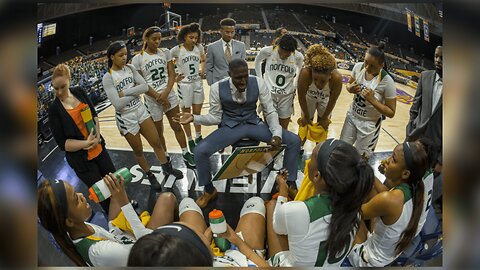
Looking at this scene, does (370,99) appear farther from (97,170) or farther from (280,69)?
(97,170)

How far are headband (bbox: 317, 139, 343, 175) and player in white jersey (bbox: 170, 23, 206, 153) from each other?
180cm

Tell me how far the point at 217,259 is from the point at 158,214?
532mm

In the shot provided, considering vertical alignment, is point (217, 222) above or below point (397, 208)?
below

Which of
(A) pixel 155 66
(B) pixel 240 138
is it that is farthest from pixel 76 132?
(B) pixel 240 138

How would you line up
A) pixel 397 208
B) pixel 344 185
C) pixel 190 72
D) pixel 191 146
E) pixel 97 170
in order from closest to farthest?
pixel 344 185
pixel 397 208
pixel 97 170
pixel 190 72
pixel 191 146

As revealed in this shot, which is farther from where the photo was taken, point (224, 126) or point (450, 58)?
point (224, 126)

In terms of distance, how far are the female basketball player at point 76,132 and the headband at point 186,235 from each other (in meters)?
1.35

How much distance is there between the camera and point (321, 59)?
10.1 ft

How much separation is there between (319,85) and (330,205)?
1493mm

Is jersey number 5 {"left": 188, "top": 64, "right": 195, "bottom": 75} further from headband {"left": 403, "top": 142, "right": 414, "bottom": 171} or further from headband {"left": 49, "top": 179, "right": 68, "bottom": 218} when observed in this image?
headband {"left": 403, "top": 142, "right": 414, "bottom": 171}

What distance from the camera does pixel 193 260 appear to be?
1558 mm

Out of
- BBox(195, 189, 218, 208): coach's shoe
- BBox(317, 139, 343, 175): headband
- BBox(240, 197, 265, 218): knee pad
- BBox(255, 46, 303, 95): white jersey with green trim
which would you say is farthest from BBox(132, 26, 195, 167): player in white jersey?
BBox(317, 139, 343, 175): headband

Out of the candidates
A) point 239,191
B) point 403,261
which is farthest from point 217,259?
point 239,191

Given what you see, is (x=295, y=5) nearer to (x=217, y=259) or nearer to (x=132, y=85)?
(x=132, y=85)
